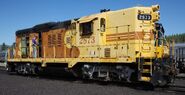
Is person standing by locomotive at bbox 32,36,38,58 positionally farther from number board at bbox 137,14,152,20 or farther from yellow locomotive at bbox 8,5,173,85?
number board at bbox 137,14,152,20

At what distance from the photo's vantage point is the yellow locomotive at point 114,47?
13109mm

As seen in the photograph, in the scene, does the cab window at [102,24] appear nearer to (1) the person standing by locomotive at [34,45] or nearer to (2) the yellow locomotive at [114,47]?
(2) the yellow locomotive at [114,47]

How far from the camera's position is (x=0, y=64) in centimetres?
4125

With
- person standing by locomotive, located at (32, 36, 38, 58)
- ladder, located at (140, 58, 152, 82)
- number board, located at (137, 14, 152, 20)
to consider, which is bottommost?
ladder, located at (140, 58, 152, 82)

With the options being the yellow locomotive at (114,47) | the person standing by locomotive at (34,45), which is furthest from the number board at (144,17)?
the person standing by locomotive at (34,45)

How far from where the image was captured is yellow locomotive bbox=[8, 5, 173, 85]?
1311 cm

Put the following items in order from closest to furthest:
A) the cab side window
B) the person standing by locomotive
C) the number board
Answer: the number board → the cab side window → the person standing by locomotive

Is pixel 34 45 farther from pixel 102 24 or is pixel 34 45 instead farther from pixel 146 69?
pixel 146 69

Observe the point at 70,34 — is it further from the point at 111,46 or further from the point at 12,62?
the point at 12,62

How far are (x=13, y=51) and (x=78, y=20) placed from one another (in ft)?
29.5

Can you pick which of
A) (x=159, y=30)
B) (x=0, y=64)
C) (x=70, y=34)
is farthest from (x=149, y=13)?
(x=0, y=64)

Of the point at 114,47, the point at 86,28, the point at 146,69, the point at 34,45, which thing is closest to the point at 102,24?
the point at 86,28

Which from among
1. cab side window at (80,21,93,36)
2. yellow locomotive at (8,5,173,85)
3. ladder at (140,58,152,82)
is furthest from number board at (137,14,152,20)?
cab side window at (80,21,93,36)

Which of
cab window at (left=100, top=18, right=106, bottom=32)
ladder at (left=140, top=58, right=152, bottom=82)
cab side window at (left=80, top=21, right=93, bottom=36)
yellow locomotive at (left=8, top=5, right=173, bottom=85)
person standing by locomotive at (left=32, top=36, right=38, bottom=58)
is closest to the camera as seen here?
ladder at (left=140, top=58, right=152, bottom=82)
